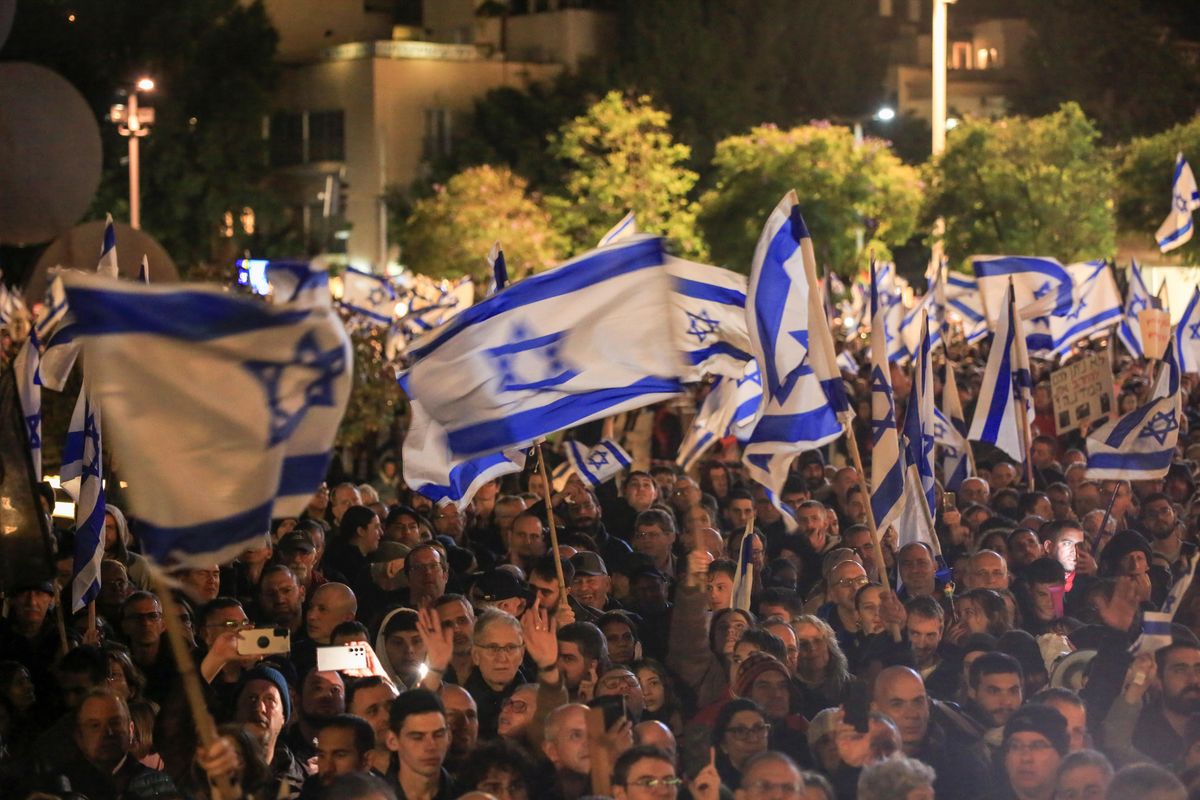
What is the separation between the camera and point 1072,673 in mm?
8391

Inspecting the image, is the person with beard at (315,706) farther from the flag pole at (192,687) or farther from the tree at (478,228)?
the tree at (478,228)

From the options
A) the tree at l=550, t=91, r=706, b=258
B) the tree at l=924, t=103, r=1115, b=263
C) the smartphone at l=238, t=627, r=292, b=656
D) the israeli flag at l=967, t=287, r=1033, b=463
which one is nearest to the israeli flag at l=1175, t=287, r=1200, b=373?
the israeli flag at l=967, t=287, r=1033, b=463

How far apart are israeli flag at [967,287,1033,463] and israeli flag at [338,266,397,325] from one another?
9908 mm

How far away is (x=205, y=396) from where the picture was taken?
5605 mm

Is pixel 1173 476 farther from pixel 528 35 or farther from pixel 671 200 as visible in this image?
pixel 528 35

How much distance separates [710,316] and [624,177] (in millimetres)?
45582

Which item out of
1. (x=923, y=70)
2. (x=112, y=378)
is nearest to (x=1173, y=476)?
(x=112, y=378)

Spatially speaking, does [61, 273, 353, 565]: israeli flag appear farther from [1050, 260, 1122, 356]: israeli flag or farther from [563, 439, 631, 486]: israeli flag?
[1050, 260, 1122, 356]: israeli flag

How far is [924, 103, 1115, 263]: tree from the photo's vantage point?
38.3 m

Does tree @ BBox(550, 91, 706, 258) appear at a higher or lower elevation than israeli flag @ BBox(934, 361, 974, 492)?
lower

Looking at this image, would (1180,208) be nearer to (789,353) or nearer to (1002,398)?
(1002,398)

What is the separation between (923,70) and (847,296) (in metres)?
36.6

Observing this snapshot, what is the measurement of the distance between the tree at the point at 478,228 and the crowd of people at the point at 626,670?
43.0 m

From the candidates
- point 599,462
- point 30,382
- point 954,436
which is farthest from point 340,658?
point 954,436
